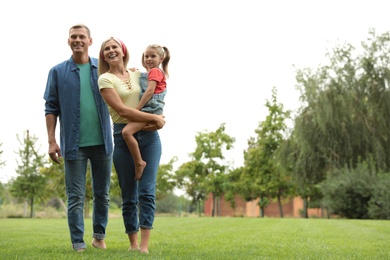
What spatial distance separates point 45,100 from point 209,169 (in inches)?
1784

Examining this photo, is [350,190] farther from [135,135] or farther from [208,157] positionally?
[135,135]

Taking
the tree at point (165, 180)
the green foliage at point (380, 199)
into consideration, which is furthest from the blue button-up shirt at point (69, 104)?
the tree at point (165, 180)

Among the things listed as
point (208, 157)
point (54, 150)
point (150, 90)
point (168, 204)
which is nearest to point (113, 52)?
point (150, 90)

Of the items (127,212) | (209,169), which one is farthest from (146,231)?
(209,169)

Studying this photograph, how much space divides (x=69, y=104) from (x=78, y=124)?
0.72 ft

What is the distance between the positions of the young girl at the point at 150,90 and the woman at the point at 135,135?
2.8 inches

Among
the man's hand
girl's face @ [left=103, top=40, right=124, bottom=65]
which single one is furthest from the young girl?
the man's hand

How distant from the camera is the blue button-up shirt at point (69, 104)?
5.64 meters

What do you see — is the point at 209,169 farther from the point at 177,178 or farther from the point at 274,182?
the point at 274,182

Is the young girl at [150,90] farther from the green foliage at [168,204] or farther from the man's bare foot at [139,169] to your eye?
the green foliage at [168,204]

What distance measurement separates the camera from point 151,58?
544 centimetres

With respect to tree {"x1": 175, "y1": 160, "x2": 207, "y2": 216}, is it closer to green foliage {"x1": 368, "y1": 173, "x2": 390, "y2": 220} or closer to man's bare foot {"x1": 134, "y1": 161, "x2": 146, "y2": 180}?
green foliage {"x1": 368, "y1": 173, "x2": 390, "y2": 220}

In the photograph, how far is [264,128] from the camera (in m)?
44.4

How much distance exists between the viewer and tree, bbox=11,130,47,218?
36219 millimetres
